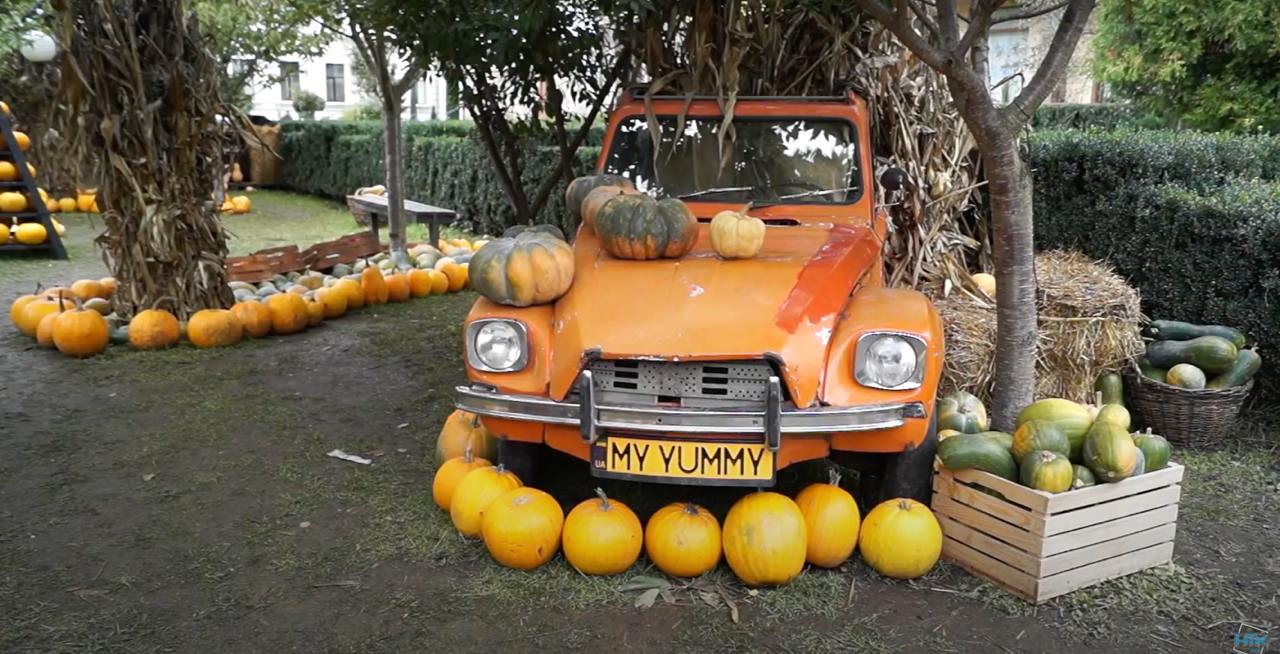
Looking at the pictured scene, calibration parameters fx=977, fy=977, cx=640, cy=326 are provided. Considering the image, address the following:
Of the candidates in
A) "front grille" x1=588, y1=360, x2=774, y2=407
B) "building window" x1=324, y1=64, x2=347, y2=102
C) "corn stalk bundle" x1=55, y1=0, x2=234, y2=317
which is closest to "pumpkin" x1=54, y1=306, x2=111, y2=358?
"corn stalk bundle" x1=55, y1=0, x2=234, y2=317

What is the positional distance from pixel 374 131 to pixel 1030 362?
17.8 meters

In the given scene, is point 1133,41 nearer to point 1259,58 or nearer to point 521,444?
point 1259,58

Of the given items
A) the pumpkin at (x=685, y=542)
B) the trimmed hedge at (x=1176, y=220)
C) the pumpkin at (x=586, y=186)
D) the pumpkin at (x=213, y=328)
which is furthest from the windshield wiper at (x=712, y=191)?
the pumpkin at (x=213, y=328)

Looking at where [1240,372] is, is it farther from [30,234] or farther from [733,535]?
[30,234]

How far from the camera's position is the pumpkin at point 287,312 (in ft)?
26.3

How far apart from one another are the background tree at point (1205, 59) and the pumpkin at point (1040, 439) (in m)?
8.98

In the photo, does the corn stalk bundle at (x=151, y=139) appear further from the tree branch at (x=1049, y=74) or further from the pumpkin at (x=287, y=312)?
the tree branch at (x=1049, y=74)

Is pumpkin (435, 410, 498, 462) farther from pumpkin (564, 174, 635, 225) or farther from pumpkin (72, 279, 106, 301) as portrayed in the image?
pumpkin (72, 279, 106, 301)

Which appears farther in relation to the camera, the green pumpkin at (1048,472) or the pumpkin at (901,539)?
the pumpkin at (901,539)

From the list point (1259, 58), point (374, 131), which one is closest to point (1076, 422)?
point (1259, 58)

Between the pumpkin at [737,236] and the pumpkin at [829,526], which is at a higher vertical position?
the pumpkin at [737,236]

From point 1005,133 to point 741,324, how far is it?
1610 millimetres

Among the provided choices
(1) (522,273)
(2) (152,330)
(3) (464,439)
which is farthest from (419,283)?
(1) (522,273)

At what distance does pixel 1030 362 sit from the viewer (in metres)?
4.57
